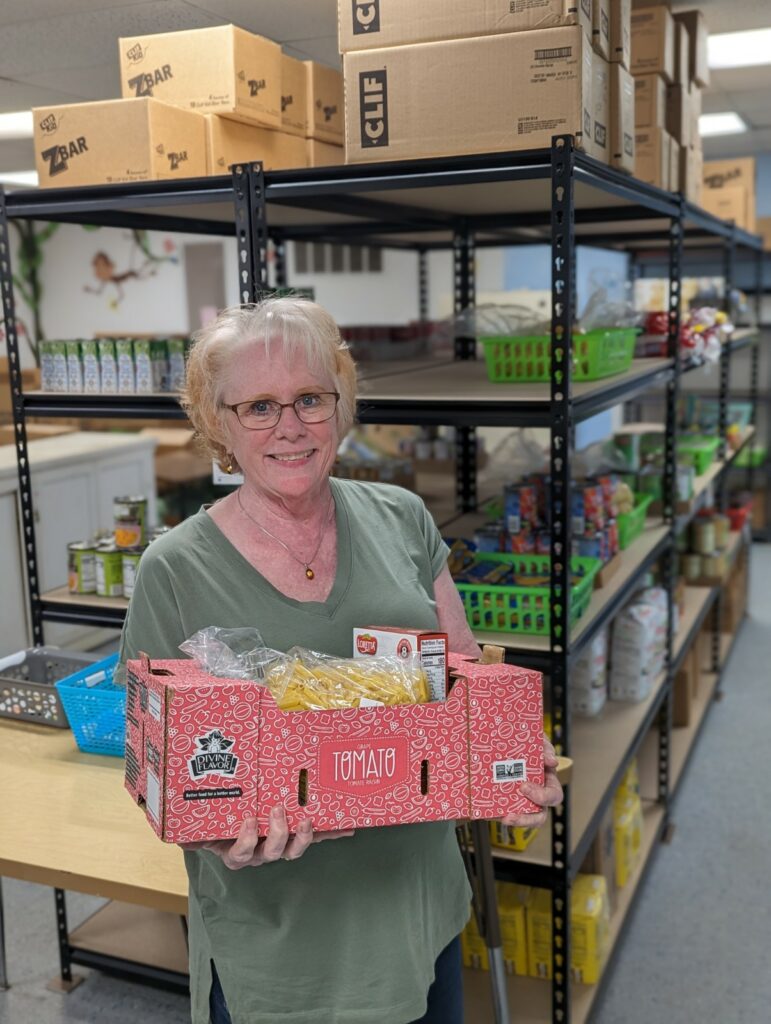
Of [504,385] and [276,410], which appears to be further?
[504,385]

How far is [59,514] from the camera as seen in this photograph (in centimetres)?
539

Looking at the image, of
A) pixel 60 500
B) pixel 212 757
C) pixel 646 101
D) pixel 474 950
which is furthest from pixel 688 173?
pixel 60 500

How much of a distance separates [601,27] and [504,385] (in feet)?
2.57

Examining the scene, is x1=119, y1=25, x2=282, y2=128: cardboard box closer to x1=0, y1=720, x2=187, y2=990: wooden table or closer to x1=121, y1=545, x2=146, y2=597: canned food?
x1=121, y1=545, x2=146, y2=597: canned food

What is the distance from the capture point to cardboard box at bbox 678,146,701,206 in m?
3.41

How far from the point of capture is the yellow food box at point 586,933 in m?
2.59

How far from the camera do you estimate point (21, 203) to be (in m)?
2.43

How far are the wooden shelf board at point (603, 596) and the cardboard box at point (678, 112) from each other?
1.31 meters

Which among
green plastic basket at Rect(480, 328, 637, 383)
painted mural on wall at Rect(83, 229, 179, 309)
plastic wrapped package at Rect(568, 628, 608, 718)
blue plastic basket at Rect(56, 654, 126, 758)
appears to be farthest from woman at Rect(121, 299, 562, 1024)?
painted mural on wall at Rect(83, 229, 179, 309)

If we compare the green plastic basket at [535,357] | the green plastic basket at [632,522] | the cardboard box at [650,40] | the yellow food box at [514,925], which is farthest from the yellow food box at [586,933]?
the cardboard box at [650,40]

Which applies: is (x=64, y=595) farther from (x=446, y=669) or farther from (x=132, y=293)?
(x=132, y=293)

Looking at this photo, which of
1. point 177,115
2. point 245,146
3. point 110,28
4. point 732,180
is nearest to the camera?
point 177,115

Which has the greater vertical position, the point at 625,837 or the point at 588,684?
the point at 588,684

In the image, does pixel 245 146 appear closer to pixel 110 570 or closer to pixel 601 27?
pixel 601 27
